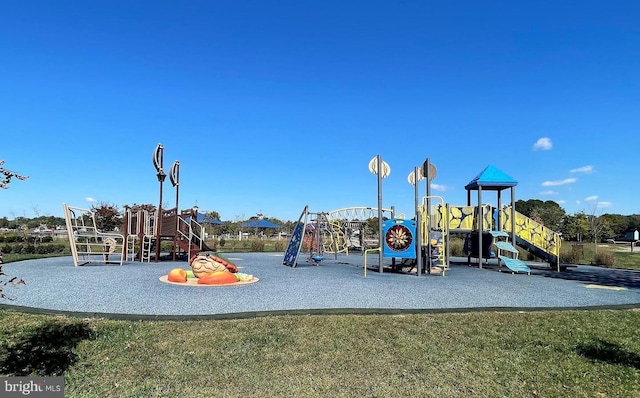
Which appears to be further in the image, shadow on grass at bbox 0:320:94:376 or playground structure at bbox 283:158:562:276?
playground structure at bbox 283:158:562:276

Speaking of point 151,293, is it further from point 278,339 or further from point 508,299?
point 508,299

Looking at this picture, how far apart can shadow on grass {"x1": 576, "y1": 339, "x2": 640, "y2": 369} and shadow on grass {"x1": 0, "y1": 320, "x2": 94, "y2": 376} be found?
5570mm

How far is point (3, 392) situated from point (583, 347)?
598 cm

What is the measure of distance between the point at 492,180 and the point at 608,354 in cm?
1054

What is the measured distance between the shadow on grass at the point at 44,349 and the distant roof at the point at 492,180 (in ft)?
42.8

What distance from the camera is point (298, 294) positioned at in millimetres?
7453

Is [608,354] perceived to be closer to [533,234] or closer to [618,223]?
[533,234]

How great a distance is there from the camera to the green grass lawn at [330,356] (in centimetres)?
352

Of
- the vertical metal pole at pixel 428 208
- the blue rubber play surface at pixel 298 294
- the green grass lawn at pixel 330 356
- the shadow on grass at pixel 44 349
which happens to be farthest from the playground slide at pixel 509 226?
the shadow on grass at pixel 44 349

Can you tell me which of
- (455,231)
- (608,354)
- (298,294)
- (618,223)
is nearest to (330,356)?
(608,354)

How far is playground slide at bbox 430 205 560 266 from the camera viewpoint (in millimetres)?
13695

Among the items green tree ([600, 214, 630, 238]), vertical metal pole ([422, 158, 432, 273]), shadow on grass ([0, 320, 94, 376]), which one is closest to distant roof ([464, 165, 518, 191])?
vertical metal pole ([422, 158, 432, 273])

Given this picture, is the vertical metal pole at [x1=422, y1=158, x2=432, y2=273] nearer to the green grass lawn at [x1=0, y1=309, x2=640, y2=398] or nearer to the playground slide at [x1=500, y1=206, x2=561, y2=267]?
the playground slide at [x1=500, y1=206, x2=561, y2=267]

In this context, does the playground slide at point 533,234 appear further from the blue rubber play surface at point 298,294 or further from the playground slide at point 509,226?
the blue rubber play surface at point 298,294
